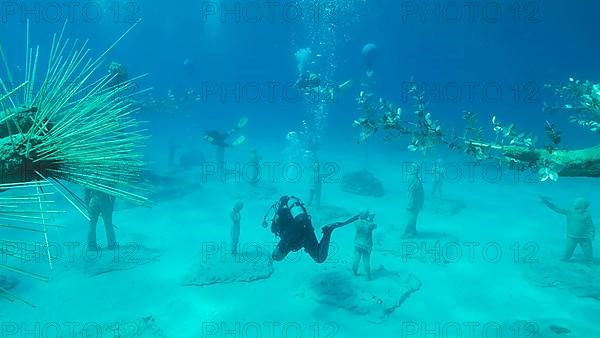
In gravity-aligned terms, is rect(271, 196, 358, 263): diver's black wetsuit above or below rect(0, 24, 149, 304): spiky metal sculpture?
below

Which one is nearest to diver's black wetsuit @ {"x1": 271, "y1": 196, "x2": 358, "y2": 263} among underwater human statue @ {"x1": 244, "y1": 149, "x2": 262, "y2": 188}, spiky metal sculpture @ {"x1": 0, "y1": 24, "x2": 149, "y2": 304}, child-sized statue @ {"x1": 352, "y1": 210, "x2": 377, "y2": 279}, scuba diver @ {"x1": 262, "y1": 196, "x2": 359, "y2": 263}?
scuba diver @ {"x1": 262, "y1": 196, "x2": 359, "y2": 263}

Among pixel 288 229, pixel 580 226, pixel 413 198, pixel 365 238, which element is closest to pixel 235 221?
pixel 365 238

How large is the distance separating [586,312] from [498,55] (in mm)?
72765

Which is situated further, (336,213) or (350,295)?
(336,213)

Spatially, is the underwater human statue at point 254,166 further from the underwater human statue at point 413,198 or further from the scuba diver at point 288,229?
the scuba diver at point 288,229

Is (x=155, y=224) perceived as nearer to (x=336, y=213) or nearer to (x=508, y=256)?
(x=336, y=213)

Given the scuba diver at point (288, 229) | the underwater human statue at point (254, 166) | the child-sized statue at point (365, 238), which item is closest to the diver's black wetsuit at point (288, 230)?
the scuba diver at point (288, 229)

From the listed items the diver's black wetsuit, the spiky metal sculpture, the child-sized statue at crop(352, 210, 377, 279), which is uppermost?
the spiky metal sculpture

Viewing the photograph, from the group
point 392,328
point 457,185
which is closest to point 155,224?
point 392,328

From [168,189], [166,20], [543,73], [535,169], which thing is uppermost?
[166,20]

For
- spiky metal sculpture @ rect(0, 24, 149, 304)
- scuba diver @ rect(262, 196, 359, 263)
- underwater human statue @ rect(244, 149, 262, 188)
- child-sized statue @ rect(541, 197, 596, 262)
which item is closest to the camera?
spiky metal sculpture @ rect(0, 24, 149, 304)

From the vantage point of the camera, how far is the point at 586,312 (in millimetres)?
8547

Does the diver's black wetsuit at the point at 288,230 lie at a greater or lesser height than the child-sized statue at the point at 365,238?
greater

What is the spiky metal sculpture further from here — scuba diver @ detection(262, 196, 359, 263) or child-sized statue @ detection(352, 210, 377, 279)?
child-sized statue @ detection(352, 210, 377, 279)
